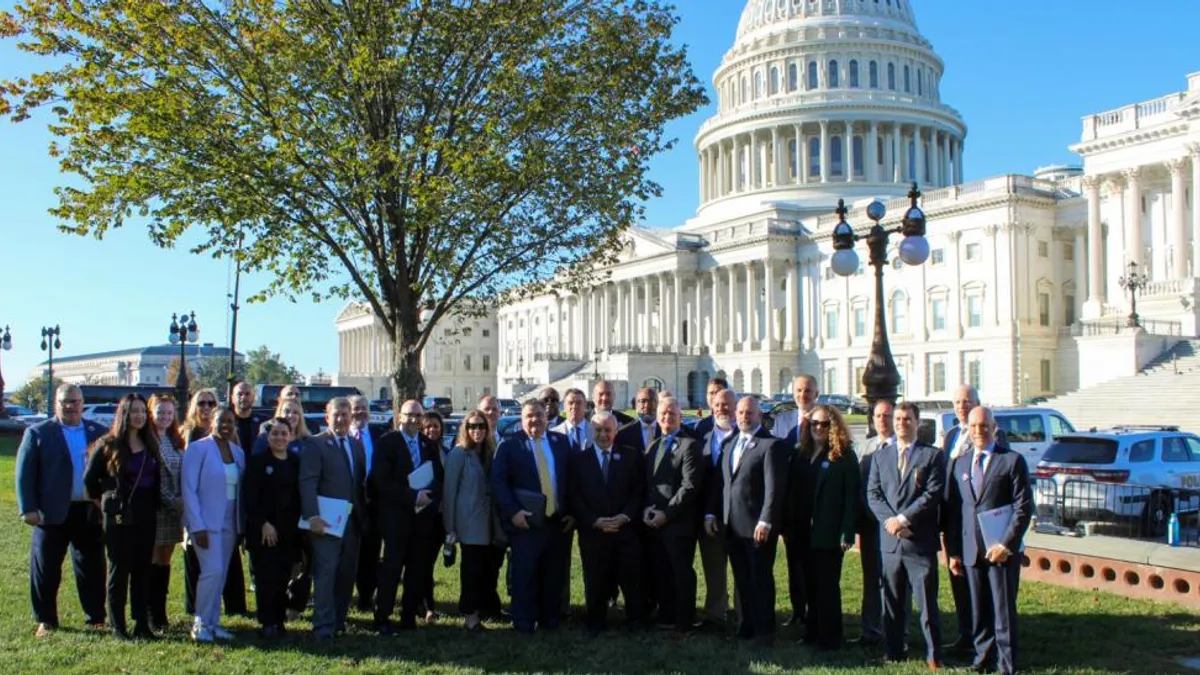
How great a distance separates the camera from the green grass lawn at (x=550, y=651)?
28.1 ft

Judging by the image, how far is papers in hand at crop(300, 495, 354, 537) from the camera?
9.79 metres

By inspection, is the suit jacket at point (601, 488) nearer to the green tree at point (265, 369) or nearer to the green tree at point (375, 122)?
the green tree at point (375, 122)

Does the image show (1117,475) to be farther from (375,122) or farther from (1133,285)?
(1133,285)

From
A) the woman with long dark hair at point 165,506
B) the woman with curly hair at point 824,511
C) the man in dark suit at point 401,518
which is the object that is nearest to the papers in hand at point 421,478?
the man in dark suit at point 401,518

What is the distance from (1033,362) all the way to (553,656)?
68103 millimetres

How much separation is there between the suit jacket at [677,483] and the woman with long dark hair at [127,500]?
4656 millimetres

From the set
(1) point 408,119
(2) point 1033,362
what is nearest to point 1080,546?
(1) point 408,119

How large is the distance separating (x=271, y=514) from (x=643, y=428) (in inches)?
154

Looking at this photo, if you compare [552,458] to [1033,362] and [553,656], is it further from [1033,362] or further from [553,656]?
[1033,362]

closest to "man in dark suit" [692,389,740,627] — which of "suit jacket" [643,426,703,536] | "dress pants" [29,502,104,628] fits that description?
"suit jacket" [643,426,703,536]

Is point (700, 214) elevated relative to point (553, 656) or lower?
elevated

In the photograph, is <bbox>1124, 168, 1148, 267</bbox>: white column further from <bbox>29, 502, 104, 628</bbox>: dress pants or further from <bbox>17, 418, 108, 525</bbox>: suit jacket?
<bbox>17, 418, 108, 525</bbox>: suit jacket

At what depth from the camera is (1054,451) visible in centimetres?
1783

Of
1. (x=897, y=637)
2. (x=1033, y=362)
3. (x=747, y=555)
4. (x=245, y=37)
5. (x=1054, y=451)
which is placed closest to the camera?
(x=897, y=637)
